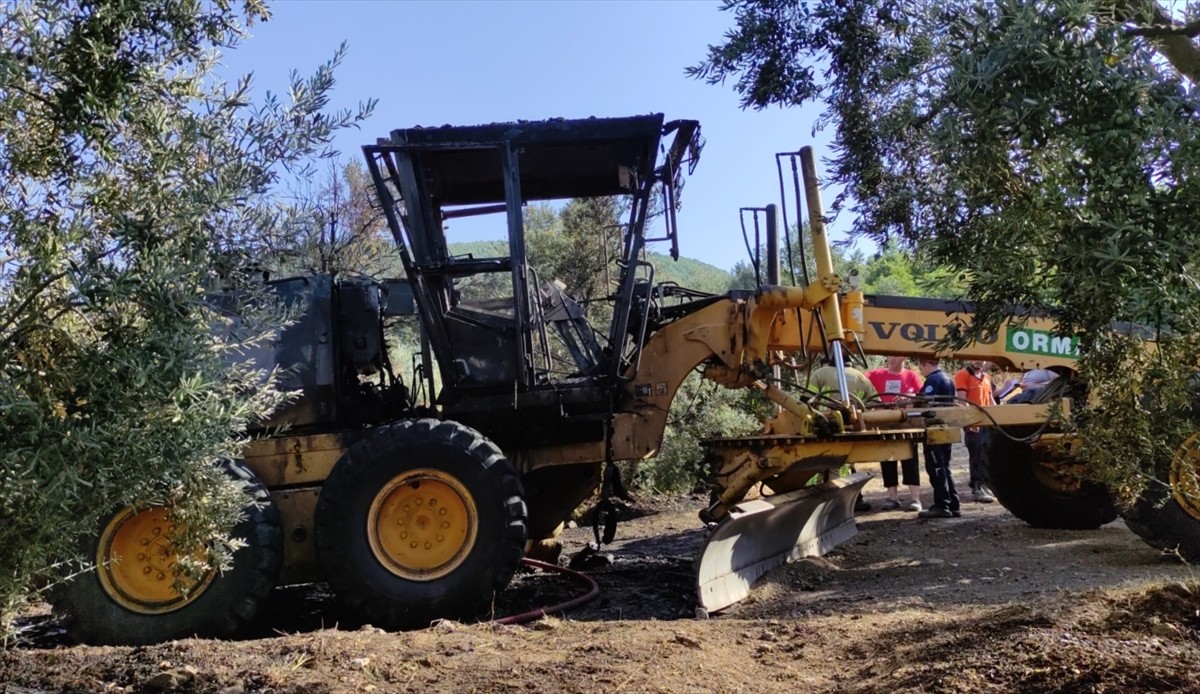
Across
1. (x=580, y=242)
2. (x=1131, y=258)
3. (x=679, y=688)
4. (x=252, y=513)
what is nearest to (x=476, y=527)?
(x=252, y=513)

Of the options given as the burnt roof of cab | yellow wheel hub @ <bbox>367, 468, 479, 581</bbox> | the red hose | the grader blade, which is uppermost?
the burnt roof of cab

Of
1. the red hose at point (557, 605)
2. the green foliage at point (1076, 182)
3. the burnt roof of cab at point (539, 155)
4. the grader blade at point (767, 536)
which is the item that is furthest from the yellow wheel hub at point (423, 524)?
the green foliage at point (1076, 182)

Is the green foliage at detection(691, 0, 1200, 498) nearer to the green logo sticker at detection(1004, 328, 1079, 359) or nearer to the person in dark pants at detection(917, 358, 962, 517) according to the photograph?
the green logo sticker at detection(1004, 328, 1079, 359)

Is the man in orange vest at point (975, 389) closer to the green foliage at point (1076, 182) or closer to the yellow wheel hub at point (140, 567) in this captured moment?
the green foliage at point (1076, 182)

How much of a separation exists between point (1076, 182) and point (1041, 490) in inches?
266

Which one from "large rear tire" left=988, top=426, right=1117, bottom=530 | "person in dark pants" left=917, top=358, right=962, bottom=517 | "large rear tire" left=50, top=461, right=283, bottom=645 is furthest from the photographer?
"person in dark pants" left=917, top=358, right=962, bottom=517

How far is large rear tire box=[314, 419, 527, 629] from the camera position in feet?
22.0

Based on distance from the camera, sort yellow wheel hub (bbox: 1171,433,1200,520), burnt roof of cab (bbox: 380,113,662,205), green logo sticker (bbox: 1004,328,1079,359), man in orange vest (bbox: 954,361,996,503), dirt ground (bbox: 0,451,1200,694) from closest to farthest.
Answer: dirt ground (bbox: 0,451,1200,694)
yellow wheel hub (bbox: 1171,433,1200,520)
burnt roof of cab (bbox: 380,113,662,205)
green logo sticker (bbox: 1004,328,1079,359)
man in orange vest (bbox: 954,361,996,503)

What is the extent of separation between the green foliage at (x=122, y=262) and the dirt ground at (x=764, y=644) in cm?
84

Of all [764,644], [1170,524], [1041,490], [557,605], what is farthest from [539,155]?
[1041,490]

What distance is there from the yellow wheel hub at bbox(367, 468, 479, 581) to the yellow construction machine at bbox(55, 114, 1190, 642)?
0.04ft

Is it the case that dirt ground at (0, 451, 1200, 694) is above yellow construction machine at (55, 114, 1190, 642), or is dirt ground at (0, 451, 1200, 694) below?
below

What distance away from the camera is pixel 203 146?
384 cm

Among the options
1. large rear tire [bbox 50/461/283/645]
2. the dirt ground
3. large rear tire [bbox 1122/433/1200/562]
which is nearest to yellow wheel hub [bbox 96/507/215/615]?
large rear tire [bbox 50/461/283/645]
